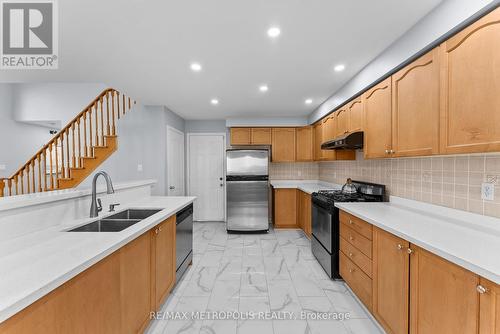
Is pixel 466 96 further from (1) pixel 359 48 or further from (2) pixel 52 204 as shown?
Answer: (2) pixel 52 204

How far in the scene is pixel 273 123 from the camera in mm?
4977

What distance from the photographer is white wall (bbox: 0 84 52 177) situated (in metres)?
5.20

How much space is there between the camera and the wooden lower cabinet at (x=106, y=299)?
2.96ft

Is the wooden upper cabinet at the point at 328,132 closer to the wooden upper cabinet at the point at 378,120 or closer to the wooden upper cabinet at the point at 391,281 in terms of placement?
the wooden upper cabinet at the point at 378,120

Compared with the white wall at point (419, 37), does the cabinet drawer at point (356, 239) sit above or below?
below

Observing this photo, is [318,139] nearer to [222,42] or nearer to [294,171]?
[294,171]

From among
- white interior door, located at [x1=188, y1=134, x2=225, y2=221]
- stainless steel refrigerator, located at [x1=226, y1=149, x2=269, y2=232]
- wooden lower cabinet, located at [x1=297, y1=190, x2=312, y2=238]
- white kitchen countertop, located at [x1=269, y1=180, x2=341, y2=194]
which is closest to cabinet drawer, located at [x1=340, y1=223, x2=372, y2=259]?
wooden lower cabinet, located at [x1=297, y1=190, x2=312, y2=238]

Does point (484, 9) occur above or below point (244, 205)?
above

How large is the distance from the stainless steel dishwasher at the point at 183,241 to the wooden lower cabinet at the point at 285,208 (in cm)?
218

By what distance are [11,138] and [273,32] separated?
6.79 metres

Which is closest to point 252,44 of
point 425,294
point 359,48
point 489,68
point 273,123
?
point 359,48

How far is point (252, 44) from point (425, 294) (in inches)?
86.7

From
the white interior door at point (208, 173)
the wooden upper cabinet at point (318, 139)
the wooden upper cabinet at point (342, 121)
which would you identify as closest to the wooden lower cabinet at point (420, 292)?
the wooden upper cabinet at point (342, 121)

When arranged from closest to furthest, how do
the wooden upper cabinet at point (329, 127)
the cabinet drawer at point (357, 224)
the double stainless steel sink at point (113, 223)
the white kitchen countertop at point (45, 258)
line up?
the white kitchen countertop at point (45, 258) < the double stainless steel sink at point (113, 223) < the cabinet drawer at point (357, 224) < the wooden upper cabinet at point (329, 127)
